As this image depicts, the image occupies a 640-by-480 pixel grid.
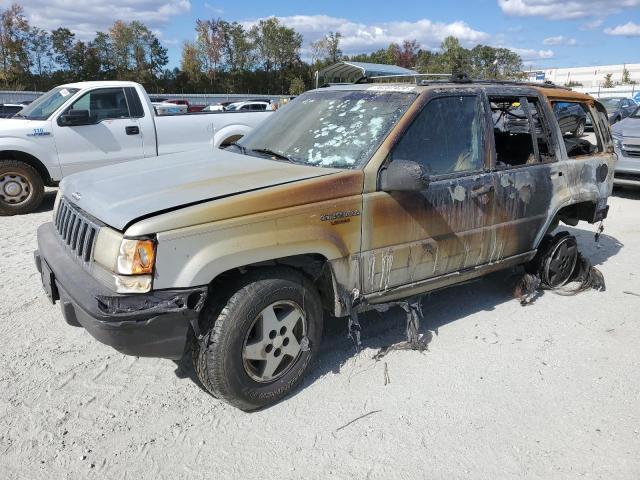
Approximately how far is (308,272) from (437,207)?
1053mm

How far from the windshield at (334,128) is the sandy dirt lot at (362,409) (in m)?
1.43

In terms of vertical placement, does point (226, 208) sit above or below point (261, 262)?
above

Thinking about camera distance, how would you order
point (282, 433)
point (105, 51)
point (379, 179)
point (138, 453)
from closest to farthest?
point (138, 453) → point (282, 433) → point (379, 179) → point (105, 51)

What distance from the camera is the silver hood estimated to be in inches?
111

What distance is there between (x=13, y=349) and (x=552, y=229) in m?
4.65

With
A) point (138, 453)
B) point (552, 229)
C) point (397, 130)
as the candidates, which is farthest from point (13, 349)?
point (552, 229)

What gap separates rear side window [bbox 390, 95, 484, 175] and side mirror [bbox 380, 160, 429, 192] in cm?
17

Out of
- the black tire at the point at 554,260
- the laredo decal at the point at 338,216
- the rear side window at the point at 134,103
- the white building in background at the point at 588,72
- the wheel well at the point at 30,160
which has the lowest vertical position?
the black tire at the point at 554,260

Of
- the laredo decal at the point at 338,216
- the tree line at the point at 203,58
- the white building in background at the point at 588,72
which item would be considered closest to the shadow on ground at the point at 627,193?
the laredo decal at the point at 338,216

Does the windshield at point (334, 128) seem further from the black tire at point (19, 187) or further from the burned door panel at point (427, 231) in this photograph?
the black tire at point (19, 187)

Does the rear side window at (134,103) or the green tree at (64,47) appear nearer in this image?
the rear side window at (134,103)

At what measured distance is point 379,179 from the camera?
335cm

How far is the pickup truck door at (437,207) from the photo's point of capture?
344 centimetres

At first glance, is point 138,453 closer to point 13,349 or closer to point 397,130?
point 13,349
